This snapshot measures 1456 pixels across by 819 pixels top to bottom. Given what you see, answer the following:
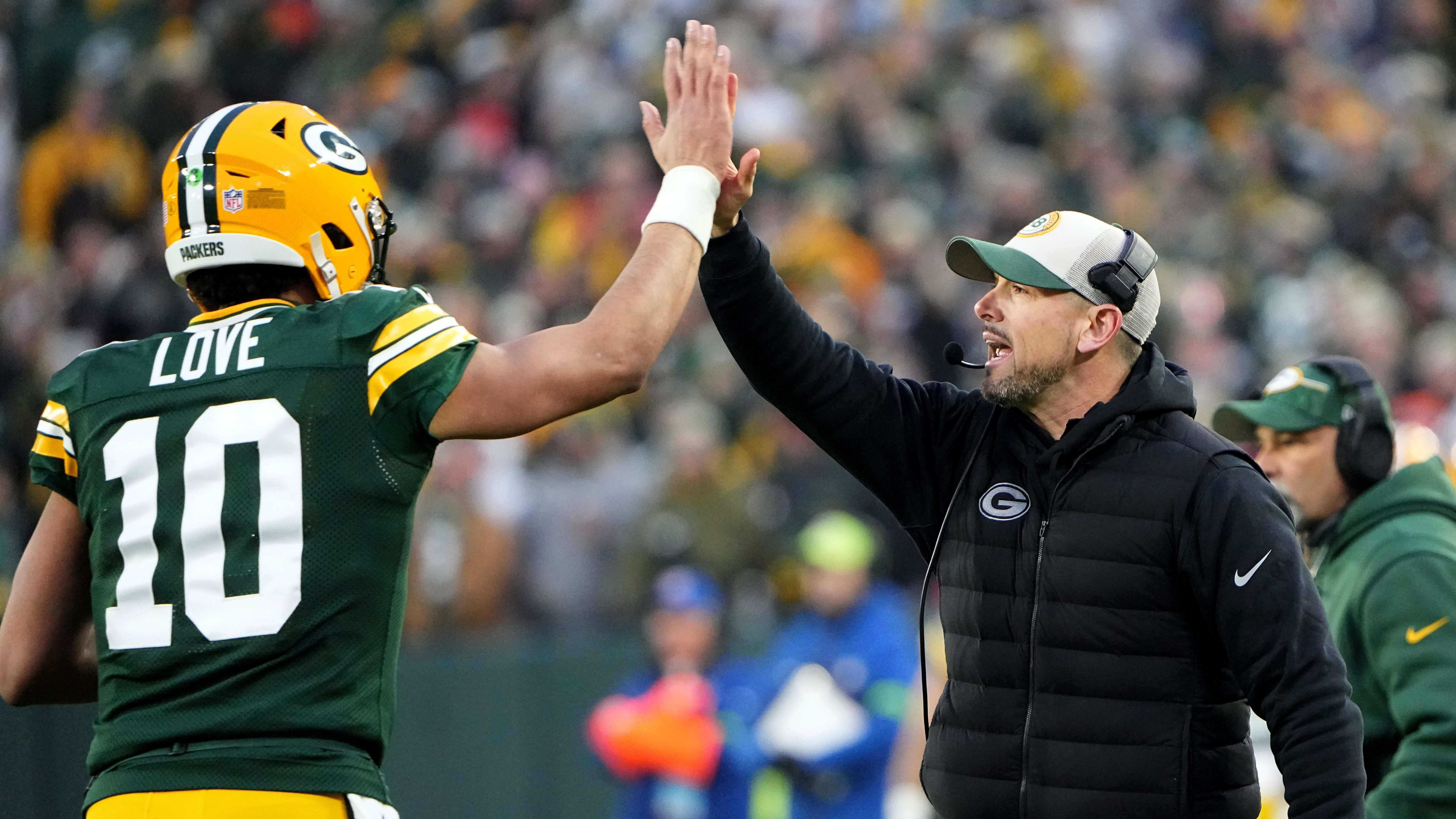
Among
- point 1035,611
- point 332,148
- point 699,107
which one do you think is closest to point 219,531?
point 332,148

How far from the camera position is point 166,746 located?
2766mm

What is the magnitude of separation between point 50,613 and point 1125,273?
2211mm

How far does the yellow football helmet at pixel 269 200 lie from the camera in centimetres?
297

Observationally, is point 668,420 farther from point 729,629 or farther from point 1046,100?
point 1046,100

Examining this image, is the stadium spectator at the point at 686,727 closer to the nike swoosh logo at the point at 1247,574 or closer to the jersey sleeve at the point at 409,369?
the nike swoosh logo at the point at 1247,574

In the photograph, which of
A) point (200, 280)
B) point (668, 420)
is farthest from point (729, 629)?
point (200, 280)

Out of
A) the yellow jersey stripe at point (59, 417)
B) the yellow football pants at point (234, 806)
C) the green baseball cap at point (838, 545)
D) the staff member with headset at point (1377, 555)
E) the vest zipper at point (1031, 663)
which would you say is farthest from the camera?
the green baseball cap at point (838, 545)

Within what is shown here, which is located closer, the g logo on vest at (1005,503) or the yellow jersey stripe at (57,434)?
the yellow jersey stripe at (57,434)

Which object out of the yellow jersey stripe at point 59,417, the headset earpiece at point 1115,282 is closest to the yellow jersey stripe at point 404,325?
the yellow jersey stripe at point 59,417

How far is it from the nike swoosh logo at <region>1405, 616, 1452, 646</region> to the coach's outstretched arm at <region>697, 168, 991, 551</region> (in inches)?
48.6

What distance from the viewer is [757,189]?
1212 centimetres

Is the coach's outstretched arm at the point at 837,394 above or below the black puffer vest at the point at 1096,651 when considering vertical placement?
above

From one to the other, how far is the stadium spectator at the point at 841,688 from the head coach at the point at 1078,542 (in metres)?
3.65

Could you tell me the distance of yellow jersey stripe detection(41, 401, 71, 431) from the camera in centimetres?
296
